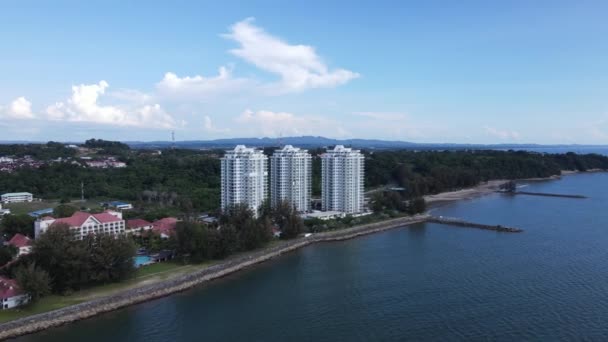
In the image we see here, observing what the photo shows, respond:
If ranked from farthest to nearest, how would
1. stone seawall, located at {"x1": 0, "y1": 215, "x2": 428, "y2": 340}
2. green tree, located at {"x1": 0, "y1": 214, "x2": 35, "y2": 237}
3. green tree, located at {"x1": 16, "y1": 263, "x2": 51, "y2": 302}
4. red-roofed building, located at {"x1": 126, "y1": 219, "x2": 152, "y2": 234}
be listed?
red-roofed building, located at {"x1": 126, "y1": 219, "x2": 152, "y2": 234}, green tree, located at {"x1": 0, "y1": 214, "x2": 35, "y2": 237}, green tree, located at {"x1": 16, "y1": 263, "x2": 51, "y2": 302}, stone seawall, located at {"x1": 0, "y1": 215, "x2": 428, "y2": 340}

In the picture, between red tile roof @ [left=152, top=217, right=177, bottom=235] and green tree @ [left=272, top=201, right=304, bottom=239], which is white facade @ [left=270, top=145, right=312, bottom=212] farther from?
red tile roof @ [left=152, top=217, right=177, bottom=235]

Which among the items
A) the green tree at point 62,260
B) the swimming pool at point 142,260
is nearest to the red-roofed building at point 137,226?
the swimming pool at point 142,260

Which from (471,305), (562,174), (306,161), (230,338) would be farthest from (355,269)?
(562,174)

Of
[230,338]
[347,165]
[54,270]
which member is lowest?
[230,338]

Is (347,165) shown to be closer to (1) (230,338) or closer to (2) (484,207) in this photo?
(2) (484,207)

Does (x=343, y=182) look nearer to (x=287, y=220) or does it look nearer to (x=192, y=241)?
(x=287, y=220)

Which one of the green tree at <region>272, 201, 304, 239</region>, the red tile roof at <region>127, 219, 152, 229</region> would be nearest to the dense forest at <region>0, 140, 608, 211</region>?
the red tile roof at <region>127, 219, 152, 229</region>

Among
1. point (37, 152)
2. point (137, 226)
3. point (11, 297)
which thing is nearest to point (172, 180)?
point (137, 226)
